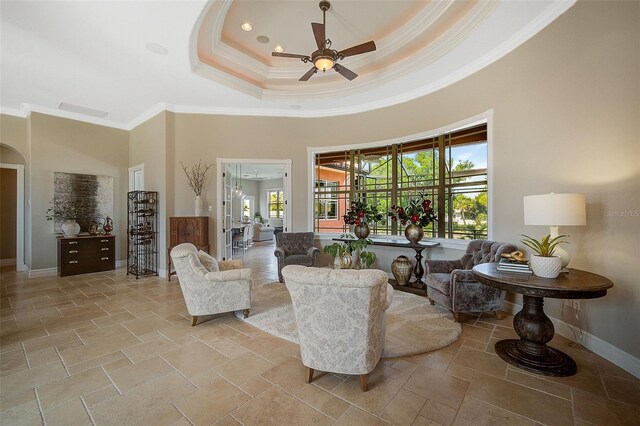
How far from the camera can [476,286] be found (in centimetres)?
314

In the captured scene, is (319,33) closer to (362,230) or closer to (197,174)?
(362,230)

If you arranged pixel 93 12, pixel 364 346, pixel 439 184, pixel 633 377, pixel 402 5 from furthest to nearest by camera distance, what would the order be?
1. pixel 439 184
2. pixel 402 5
3. pixel 93 12
4. pixel 633 377
5. pixel 364 346

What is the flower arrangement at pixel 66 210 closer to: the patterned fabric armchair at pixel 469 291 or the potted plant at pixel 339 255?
the potted plant at pixel 339 255

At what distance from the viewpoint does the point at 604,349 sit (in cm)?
247

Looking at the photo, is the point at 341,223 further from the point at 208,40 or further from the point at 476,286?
the point at 208,40

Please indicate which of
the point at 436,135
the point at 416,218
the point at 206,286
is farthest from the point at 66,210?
the point at 436,135

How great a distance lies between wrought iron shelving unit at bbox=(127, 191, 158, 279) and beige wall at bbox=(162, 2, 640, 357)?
5633 mm

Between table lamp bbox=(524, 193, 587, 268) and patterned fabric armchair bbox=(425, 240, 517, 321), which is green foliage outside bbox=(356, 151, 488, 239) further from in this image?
table lamp bbox=(524, 193, 587, 268)

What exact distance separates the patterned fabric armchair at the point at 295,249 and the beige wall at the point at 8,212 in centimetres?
655

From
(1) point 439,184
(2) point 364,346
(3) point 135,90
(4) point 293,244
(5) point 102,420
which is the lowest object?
(5) point 102,420

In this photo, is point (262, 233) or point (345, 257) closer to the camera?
point (345, 257)

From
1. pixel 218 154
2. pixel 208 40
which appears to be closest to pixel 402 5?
pixel 208 40

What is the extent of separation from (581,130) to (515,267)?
152 cm

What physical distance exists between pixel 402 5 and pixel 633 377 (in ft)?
13.8
